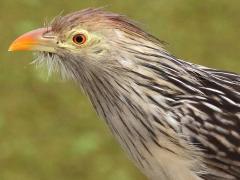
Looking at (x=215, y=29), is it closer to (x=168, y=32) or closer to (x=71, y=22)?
(x=168, y=32)

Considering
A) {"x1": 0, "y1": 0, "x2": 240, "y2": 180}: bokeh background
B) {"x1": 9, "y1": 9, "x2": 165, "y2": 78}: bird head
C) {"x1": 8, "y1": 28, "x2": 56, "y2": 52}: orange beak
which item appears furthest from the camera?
{"x1": 0, "y1": 0, "x2": 240, "y2": 180}: bokeh background

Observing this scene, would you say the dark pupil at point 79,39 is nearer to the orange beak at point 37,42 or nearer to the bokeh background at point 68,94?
the orange beak at point 37,42

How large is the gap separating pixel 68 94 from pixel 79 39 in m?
3.15

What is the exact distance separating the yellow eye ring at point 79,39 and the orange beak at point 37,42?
12cm

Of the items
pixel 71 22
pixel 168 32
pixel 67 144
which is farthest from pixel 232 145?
pixel 168 32

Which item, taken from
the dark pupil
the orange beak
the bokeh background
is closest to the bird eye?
the dark pupil

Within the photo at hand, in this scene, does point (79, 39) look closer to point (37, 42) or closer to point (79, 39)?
point (79, 39)

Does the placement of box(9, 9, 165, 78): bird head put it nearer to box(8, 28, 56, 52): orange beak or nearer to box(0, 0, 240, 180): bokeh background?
box(8, 28, 56, 52): orange beak

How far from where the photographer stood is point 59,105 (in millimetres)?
6738

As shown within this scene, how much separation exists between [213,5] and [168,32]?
2.24 feet

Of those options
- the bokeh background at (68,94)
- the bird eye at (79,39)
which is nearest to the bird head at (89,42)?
the bird eye at (79,39)

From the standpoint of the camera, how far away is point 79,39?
3738 mm

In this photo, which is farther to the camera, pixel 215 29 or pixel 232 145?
pixel 215 29

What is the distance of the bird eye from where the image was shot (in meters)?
3.72
